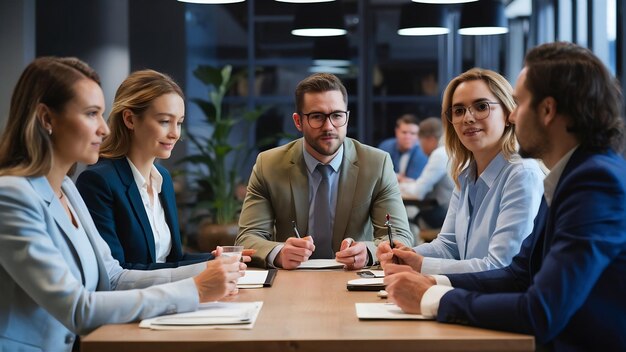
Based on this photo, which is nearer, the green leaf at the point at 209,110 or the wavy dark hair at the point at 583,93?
the wavy dark hair at the point at 583,93

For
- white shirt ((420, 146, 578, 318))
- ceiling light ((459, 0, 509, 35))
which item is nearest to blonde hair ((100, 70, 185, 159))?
white shirt ((420, 146, 578, 318))

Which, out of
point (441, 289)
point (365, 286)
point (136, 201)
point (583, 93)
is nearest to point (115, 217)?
point (136, 201)

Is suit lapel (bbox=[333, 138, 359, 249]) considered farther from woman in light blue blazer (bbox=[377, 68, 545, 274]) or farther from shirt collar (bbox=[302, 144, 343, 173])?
woman in light blue blazer (bbox=[377, 68, 545, 274])

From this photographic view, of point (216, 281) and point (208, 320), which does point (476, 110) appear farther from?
point (208, 320)

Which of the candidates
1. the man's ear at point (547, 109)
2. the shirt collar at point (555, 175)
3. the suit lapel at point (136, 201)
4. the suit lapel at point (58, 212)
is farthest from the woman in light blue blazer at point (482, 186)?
the suit lapel at point (58, 212)

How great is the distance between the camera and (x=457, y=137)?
3.14 meters

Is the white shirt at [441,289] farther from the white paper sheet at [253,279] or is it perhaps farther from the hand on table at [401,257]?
the white paper sheet at [253,279]

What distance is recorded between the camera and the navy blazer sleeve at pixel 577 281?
5.80ft

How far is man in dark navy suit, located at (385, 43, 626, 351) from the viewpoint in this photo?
5.82 feet

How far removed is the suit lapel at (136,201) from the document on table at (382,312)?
3.50ft

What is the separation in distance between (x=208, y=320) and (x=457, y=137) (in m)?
1.52

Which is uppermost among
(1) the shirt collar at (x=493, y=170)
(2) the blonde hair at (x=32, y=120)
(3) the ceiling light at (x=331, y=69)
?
(3) the ceiling light at (x=331, y=69)

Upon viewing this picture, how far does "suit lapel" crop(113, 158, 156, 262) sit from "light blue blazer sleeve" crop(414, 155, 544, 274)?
38.7 inches

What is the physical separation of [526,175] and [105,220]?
4.70ft
